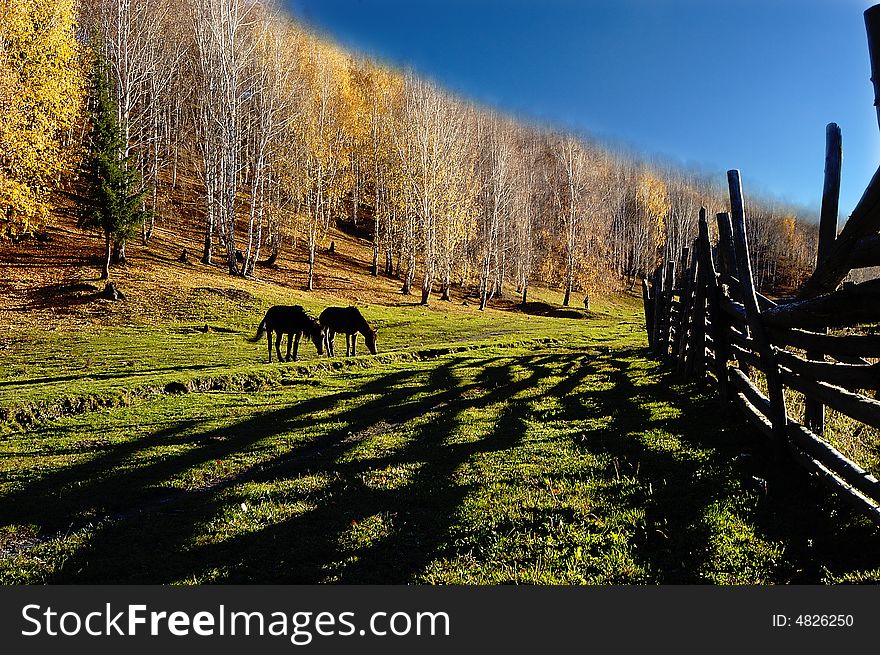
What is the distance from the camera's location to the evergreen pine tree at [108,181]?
91.0 feet

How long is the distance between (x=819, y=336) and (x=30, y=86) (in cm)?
2924

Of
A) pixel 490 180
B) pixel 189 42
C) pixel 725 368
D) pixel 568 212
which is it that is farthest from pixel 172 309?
pixel 568 212

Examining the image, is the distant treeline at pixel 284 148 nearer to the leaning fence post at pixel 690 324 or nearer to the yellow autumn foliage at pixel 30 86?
the yellow autumn foliage at pixel 30 86

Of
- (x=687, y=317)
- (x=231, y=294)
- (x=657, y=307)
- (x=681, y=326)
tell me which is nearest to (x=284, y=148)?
(x=231, y=294)

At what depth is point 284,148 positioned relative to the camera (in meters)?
42.4

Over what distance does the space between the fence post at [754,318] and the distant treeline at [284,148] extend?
26245mm

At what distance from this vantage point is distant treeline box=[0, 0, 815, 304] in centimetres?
2640

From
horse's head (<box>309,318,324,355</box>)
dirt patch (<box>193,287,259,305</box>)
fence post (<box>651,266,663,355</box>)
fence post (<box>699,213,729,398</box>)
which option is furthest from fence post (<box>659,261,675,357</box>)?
dirt patch (<box>193,287,259,305</box>)

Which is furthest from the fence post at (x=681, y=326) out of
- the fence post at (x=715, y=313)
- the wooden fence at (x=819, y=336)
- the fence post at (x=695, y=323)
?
the wooden fence at (x=819, y=336)

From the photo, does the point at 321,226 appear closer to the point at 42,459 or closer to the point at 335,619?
the point at 42,459

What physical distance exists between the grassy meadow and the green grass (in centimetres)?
3

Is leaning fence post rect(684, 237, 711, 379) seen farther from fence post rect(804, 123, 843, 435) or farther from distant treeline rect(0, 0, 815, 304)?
distant treeline rect(0, 0, 815, 304)

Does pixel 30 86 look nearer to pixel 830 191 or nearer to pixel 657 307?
pixel 657 307

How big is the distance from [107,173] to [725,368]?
30960 millimetres
